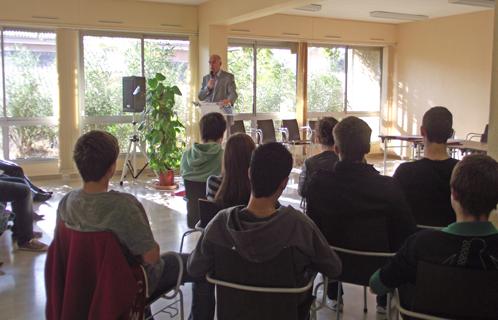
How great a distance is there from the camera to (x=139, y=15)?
8953 mm

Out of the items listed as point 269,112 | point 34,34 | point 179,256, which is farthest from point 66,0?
point 179,256

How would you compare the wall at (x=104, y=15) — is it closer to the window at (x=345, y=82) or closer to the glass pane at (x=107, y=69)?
the glass pane at (x=107, y=69)

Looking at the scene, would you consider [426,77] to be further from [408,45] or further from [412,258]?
[412,258]

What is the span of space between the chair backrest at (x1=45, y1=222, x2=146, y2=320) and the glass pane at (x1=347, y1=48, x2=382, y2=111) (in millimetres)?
10204

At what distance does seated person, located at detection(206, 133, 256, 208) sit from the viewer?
2.88 meters

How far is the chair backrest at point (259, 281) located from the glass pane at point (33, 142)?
734 cm

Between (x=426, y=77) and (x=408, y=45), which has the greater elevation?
(x=408, y=45)

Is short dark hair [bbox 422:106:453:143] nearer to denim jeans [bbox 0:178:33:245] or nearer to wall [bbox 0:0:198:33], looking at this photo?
denim jeans [bbox 0:178:33:245]

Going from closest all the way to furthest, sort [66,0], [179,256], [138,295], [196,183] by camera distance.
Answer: [138,295], [179,256], [196,183], [66,0]

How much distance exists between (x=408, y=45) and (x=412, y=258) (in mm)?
10536

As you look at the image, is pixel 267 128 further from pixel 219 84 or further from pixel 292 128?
pixel 219 84

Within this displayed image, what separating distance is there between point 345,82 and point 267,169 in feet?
32.8

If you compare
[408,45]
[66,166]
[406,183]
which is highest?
[408,45]

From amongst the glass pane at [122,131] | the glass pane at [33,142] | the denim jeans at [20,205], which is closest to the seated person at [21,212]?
the denim jeans at [20,205]
